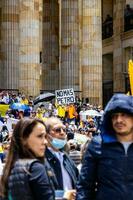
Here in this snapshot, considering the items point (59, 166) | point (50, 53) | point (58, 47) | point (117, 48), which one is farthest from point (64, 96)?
point (59, 166)

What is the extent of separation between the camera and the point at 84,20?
44.8m

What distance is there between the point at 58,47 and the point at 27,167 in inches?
1796

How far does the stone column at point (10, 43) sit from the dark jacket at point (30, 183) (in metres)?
35.8

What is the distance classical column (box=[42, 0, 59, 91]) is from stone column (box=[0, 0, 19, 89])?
28.7 ft

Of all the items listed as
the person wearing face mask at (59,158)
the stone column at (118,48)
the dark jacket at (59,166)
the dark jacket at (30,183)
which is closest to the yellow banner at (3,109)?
the person wearing face mask at (59,158)

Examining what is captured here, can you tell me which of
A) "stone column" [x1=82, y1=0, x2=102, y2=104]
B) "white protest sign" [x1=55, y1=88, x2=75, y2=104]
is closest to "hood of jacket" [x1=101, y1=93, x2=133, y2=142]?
"white protest sign" [x1=55, y1=88, x2=75, y2=104]

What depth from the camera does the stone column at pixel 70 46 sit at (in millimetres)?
45594

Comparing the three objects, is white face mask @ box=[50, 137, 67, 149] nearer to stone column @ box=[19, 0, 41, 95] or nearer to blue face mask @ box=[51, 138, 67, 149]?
blue face mask @ box=[51, 138, 67, 149]

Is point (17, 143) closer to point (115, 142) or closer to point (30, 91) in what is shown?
point (115, 142)

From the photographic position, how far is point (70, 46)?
4559 centimetres

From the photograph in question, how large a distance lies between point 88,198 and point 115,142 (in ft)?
2.08

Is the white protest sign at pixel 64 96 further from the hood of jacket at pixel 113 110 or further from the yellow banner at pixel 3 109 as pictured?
the hood of jacket at pixel 113 110

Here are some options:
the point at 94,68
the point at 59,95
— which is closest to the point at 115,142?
the point at 59,95

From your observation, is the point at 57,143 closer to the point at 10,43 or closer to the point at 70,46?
the point at 10,43
